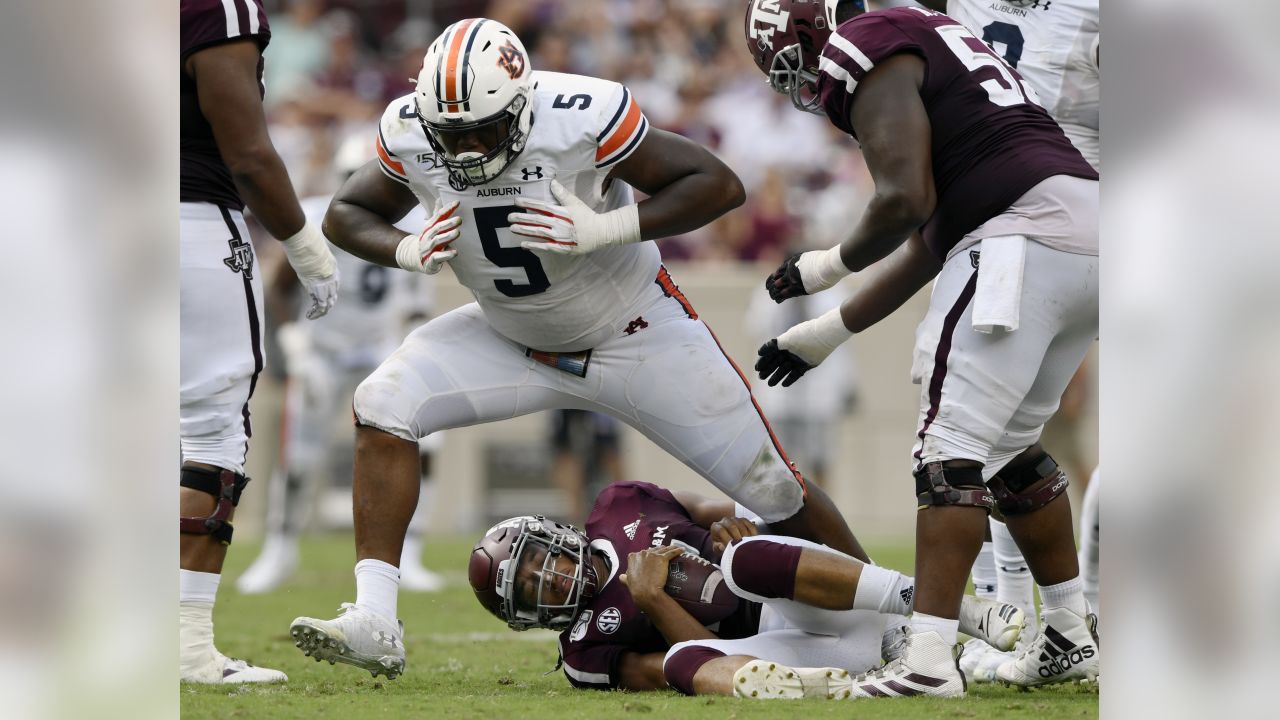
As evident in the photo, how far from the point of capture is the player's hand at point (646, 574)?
397 centimetres

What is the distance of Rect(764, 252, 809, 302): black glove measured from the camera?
398 cm

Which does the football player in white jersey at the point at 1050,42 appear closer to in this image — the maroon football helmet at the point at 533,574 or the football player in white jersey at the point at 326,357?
the maroon football helmet at the point at 533,574

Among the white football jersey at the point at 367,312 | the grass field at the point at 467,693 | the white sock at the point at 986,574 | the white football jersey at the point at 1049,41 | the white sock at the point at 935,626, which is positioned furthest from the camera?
the white football jersey at the point at 367,312

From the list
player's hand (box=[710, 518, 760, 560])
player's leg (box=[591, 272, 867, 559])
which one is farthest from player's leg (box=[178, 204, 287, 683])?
player's hand (box=[710, 518, 760, 560])

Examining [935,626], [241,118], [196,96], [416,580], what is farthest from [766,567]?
[416,580]

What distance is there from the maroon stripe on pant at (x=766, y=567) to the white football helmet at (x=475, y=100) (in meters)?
1.25

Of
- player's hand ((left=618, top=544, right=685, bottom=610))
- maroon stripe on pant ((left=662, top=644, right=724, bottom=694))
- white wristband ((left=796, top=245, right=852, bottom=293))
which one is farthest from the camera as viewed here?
player's hand ((left=618, top=544, right=685, bottom=610))

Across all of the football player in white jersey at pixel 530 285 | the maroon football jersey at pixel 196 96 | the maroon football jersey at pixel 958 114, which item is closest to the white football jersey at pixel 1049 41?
the maroon football jersey at pixel 958 114

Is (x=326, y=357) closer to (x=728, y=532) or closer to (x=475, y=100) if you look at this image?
(x=728, y=532)

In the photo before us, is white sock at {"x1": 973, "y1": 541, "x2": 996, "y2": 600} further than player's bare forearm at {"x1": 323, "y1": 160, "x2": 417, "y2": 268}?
Yes

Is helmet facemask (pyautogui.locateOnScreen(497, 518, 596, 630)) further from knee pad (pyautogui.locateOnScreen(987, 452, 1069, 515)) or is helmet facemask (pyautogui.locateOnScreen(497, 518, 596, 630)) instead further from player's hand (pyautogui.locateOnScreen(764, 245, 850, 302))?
knee pad (pyautogui.locateOnScreen(987, 452, 1069, 515))

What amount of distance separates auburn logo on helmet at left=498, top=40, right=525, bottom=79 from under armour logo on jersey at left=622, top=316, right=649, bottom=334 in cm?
84

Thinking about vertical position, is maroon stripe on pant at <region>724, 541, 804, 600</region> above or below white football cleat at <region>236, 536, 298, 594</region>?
above
